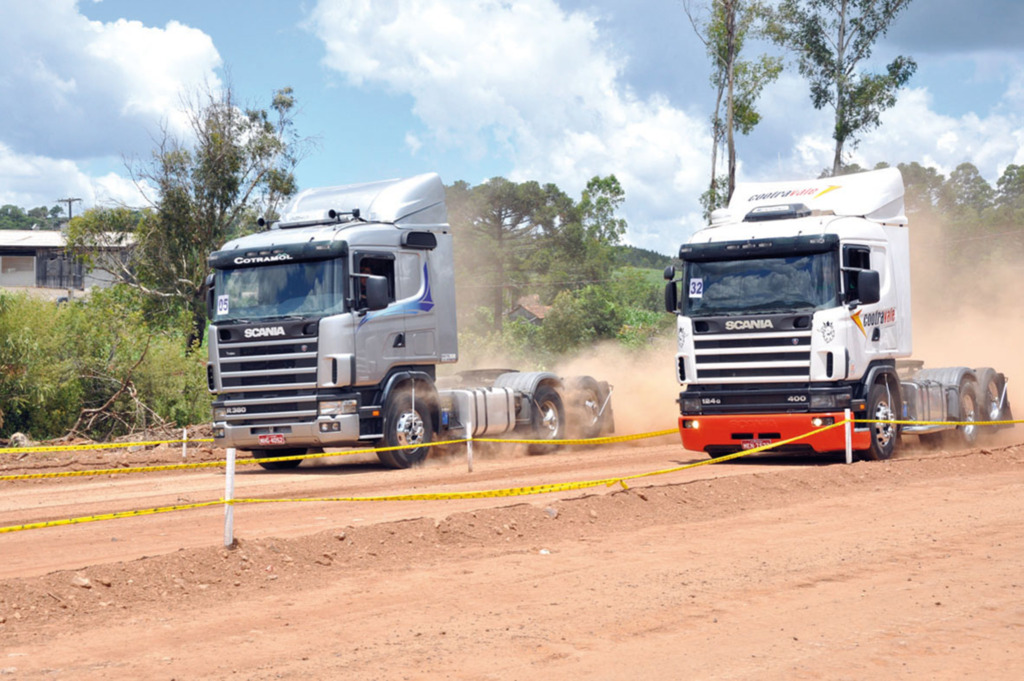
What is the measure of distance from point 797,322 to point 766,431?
1752mm

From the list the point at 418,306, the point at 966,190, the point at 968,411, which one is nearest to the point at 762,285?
the point at 418,306

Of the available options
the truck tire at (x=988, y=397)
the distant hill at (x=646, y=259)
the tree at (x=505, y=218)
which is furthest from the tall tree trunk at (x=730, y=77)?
the distant hill at (x=646, y=259)

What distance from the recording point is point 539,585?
9.55 m

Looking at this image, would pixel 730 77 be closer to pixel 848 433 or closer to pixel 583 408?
pixel 583 408

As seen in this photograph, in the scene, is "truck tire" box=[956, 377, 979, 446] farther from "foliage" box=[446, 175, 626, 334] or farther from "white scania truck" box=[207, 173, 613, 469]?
"foliage" box=[446, 175, 626, 334]

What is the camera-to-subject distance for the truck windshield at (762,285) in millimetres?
17250

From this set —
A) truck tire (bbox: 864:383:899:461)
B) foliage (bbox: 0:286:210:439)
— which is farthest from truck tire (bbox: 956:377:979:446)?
foliage (bbox: 0:286:210:439)

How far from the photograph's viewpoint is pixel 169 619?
859 cm

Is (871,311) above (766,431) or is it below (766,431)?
above

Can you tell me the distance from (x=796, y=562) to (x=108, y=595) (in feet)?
18.9

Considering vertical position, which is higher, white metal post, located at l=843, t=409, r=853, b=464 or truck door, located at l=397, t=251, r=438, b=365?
truck door, located at l=397, t=251, r=438, b=365

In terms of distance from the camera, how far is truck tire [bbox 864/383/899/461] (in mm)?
18031

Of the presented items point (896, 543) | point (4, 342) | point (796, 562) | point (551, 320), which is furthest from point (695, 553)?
point (551, 320)

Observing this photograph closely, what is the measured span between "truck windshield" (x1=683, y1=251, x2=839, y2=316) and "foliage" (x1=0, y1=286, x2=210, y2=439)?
15.3 metres
